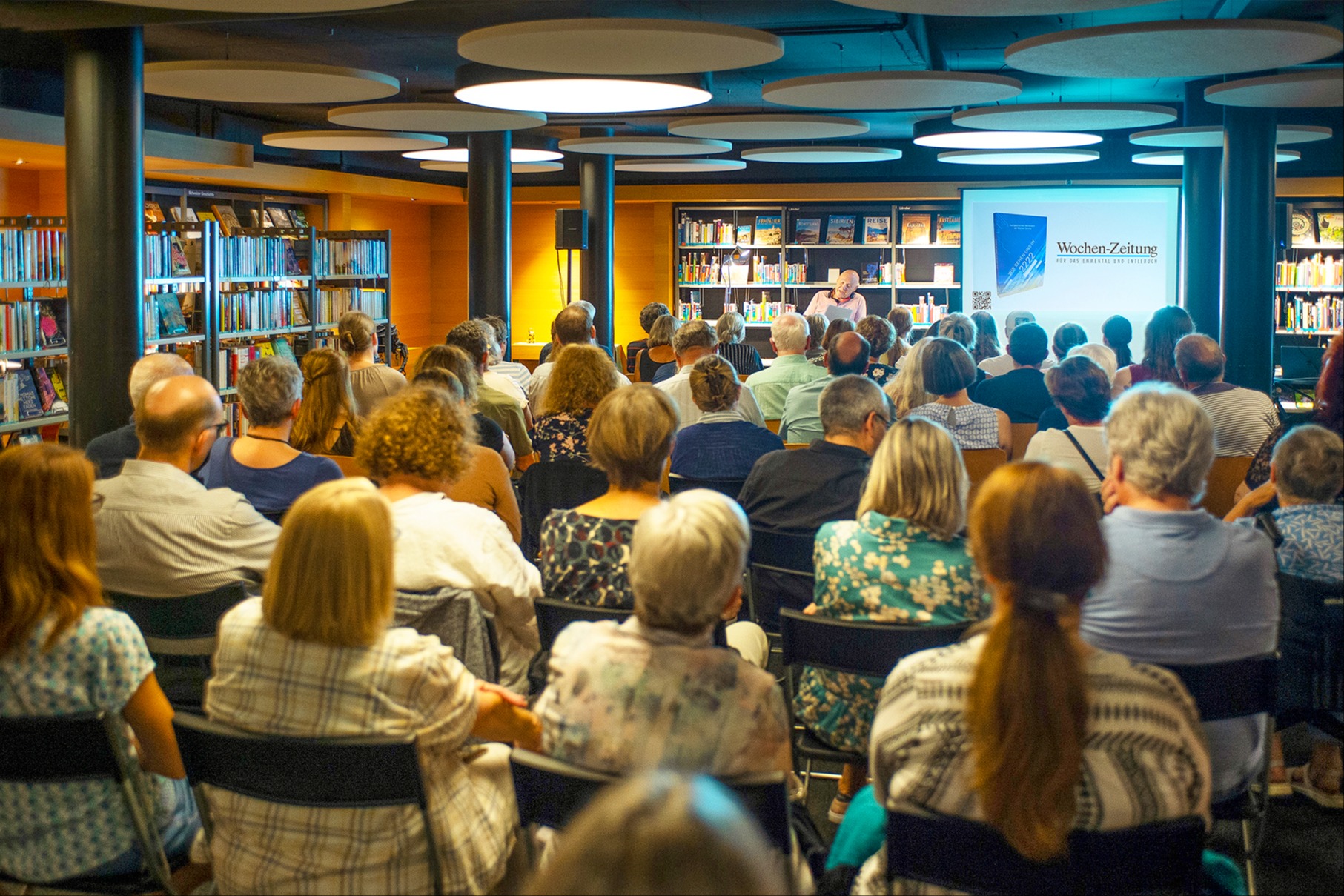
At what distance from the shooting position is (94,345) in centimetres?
589

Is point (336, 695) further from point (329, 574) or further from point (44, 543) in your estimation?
point (44, 543)

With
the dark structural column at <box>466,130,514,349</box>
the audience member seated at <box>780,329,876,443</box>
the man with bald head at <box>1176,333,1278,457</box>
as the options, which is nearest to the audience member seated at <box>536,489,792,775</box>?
the audience member seated at <box>780,329,876,443</box>

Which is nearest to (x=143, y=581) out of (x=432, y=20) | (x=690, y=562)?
(x=690, y=562)

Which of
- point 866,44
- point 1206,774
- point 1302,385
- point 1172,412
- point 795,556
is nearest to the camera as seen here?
point 1206,774

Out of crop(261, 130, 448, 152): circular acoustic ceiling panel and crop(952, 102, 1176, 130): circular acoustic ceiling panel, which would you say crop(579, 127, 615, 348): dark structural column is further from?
Result: crop(952, 102, 1176, 130): circular acoustic ceiling panel

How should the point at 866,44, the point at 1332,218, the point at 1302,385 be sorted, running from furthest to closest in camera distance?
the point at 1332,218 → the point at 1302,385 → the point at 866,44

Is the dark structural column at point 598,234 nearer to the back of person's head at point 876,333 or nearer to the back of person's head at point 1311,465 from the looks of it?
the back of person's head at point 876,333

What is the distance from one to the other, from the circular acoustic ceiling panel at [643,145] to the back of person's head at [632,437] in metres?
7.06

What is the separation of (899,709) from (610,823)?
130 centimetres

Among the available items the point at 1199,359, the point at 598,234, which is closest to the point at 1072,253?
the point at 598,234

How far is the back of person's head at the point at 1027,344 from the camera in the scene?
641cm

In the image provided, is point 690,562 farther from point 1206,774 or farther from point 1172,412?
point 1172,412

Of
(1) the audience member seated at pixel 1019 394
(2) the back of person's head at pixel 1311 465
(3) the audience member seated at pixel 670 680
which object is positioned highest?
(1) the audience member seated at pixel 1019 394

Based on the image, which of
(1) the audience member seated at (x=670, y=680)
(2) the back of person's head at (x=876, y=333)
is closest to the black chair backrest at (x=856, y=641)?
(1) the audience member seated at (x=670, y=680)
